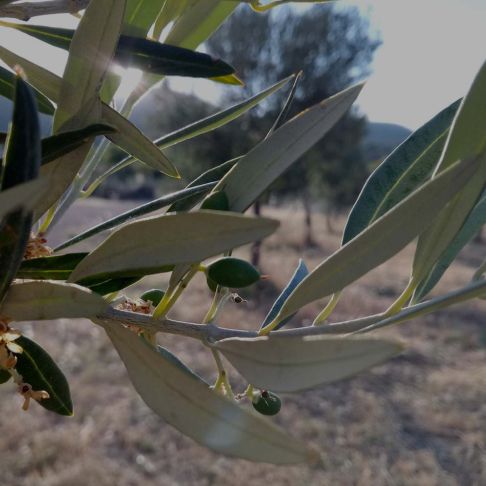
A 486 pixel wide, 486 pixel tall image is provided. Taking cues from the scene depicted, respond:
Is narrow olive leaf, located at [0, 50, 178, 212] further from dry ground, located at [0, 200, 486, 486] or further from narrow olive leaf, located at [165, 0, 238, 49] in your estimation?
dry ground, located at [0, 200, 486, 486]

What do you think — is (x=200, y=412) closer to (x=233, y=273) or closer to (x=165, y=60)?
(x=233, y=273)

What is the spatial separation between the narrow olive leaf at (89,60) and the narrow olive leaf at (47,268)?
7 cm

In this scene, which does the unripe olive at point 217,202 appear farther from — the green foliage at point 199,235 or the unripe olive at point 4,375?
the unripe olive at point 4,375

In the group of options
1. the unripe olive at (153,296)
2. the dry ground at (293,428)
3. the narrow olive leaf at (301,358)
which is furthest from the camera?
the dry ground at (293,428)

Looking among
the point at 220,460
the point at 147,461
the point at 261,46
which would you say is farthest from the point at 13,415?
the point at 261,46

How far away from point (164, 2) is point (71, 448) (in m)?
3.64

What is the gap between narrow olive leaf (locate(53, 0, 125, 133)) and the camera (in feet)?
0.92

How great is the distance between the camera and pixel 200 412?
244mm

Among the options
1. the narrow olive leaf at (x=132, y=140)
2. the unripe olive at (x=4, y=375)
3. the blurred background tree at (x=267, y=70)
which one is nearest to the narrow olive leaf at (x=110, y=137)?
the narrow olive leaf at (x=132, y=140)

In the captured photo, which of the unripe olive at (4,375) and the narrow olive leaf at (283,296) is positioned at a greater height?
the narrow olive leaf at (283,296)

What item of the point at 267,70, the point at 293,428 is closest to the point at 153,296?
the point at 293,428

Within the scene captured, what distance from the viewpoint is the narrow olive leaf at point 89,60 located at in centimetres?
28

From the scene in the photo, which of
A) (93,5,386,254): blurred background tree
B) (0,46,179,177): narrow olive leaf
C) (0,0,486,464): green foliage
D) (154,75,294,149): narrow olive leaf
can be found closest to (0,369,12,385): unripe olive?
(0,0,486,464): green foliage

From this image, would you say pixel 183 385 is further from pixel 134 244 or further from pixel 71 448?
pixel 71 448
